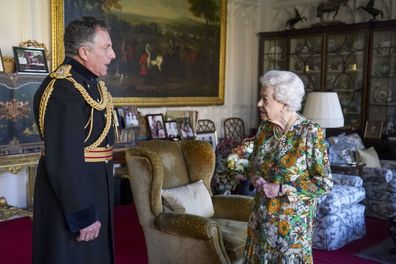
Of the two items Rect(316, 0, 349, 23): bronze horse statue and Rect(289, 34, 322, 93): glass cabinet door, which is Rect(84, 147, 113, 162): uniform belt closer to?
Rect(289, 34, 322, 93): glass cabinet door

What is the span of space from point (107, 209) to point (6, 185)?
3.11 m

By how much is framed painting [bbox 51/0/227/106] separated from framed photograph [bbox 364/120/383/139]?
7.00 ft

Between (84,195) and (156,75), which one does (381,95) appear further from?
(84,195)

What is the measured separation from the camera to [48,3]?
4.88m

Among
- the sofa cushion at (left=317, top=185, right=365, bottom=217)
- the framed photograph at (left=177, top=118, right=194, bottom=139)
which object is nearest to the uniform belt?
the sofa cushion at (left=317, top=185, right=365, bottom=217)

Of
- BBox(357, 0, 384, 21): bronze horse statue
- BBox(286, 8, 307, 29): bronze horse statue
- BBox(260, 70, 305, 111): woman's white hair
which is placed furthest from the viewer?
BBox(286, 8, 307, 29): bronze horse statue

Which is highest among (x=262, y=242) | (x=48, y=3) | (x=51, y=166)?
(x=48, y=3)

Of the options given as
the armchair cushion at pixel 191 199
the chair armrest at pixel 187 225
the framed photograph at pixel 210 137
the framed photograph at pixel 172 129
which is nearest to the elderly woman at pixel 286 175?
the chair armrest at pixel 187 225

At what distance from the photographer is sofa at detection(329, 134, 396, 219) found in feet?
15.6

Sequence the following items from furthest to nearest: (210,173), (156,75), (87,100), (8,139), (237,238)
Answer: (156,75) → (8,139) → (210,173) → (237,238) → (87,100)

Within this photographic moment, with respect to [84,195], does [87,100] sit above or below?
above

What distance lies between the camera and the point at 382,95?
5.98 m

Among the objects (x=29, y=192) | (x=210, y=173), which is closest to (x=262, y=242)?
(x=210, y=173)

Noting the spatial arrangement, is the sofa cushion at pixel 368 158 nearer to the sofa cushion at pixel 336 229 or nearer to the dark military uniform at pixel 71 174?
the sofa cushion at pixel 336 229
